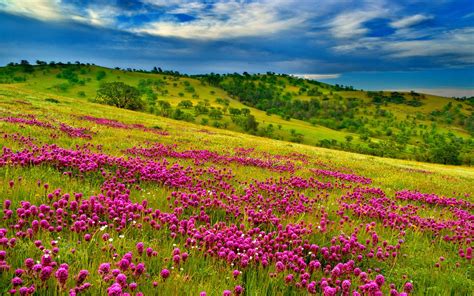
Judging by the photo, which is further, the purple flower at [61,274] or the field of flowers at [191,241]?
the field of flowers at [191,241]

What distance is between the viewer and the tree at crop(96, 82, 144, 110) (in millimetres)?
107850

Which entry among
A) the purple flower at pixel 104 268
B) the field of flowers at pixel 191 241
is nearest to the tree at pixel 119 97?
the field of flowers at pixel 191 241

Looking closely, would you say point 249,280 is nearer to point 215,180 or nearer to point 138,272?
point 138,272

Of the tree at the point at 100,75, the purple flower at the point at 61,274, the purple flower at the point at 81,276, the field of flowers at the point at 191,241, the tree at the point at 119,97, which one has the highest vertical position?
the tree at the point at 100,75

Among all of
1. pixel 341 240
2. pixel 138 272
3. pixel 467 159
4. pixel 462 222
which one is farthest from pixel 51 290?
pixel 467 159

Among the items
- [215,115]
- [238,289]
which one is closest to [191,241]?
[238,289]

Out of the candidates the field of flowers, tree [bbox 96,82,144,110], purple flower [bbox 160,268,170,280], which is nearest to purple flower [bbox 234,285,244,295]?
the field of flowers

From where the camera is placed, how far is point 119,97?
109 m

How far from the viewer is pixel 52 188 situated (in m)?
6.78

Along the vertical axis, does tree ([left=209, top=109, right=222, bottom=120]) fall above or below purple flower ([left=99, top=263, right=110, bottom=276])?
above

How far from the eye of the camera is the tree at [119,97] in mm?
107850

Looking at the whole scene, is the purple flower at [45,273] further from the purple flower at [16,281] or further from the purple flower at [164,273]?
the purple flower at [164,273]

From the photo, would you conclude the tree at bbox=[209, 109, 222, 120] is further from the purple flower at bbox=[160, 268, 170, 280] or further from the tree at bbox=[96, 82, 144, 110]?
the purple flower at bbox=[160, 268, 170, 280]

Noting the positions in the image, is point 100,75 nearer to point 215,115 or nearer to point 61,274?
point 215,115
